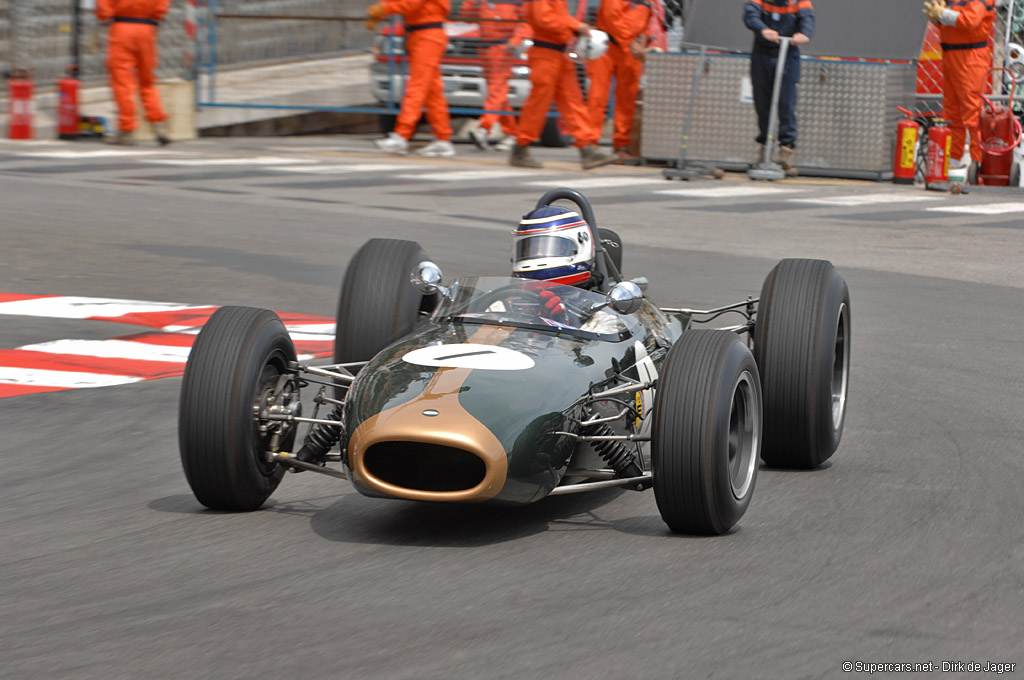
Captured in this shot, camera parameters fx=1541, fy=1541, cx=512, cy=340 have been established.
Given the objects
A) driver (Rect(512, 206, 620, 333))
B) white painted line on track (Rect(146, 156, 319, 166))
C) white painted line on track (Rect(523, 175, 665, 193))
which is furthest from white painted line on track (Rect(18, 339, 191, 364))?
white painted line on track (Rect(146, 156, 319, 166))

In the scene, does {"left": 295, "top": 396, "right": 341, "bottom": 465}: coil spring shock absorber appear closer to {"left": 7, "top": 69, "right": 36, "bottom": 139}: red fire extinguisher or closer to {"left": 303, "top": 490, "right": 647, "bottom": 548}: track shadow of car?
{"left": 303, "top": 490, "right": 647, "bottom": 548}: track shadow of car

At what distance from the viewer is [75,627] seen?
4.09m

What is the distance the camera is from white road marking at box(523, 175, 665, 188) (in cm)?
1741

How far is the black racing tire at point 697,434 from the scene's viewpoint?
4992 millimetres

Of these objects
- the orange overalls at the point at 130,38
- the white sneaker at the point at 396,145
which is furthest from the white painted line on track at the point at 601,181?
the orange overalls at the point at 130,38

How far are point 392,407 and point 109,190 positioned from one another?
1168 centimetres

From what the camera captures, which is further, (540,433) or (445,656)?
(540,433)

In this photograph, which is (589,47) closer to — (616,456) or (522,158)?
(522,158)

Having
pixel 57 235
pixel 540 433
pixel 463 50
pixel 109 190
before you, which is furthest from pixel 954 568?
pixel 463 50

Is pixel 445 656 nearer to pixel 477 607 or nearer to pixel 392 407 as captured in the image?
pixel 477 607

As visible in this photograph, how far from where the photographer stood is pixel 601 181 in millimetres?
17984

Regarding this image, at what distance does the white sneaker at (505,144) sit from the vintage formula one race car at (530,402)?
52.5ft

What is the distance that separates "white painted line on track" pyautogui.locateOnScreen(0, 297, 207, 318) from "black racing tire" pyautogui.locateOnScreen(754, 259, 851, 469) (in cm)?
489

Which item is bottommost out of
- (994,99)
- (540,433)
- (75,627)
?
(75,627)
